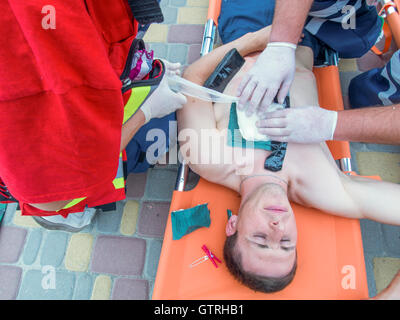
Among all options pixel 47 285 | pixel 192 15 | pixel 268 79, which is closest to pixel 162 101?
pixel 268 79

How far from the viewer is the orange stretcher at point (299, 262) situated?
1.39 metres

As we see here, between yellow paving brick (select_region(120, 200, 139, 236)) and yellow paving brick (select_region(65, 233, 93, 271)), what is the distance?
241 mm

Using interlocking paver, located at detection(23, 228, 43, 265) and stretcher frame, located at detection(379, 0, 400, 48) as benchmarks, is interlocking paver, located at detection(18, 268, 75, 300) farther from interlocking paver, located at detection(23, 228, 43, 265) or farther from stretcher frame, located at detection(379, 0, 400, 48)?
stretcher frame, located at detection(379, 0, 400, 48)

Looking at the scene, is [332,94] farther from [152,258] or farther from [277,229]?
[152,258]

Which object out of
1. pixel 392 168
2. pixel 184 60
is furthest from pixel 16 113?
pixel 392 168

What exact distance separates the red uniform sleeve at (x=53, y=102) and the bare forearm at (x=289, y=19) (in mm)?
1086

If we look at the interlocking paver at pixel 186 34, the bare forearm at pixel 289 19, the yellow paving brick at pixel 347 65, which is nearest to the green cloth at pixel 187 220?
the bare forearm at pixel 289 19

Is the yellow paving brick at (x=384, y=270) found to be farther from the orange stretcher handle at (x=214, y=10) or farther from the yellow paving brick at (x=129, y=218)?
the orange stretcher handle at (x=214, y=10)

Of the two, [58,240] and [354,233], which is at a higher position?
[354,233]

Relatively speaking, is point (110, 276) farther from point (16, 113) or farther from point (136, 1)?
point (136, 1)

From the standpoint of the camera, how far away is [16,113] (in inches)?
25.2

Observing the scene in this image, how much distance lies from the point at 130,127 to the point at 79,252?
1140 millimetres

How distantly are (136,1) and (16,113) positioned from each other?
67 centimetres
